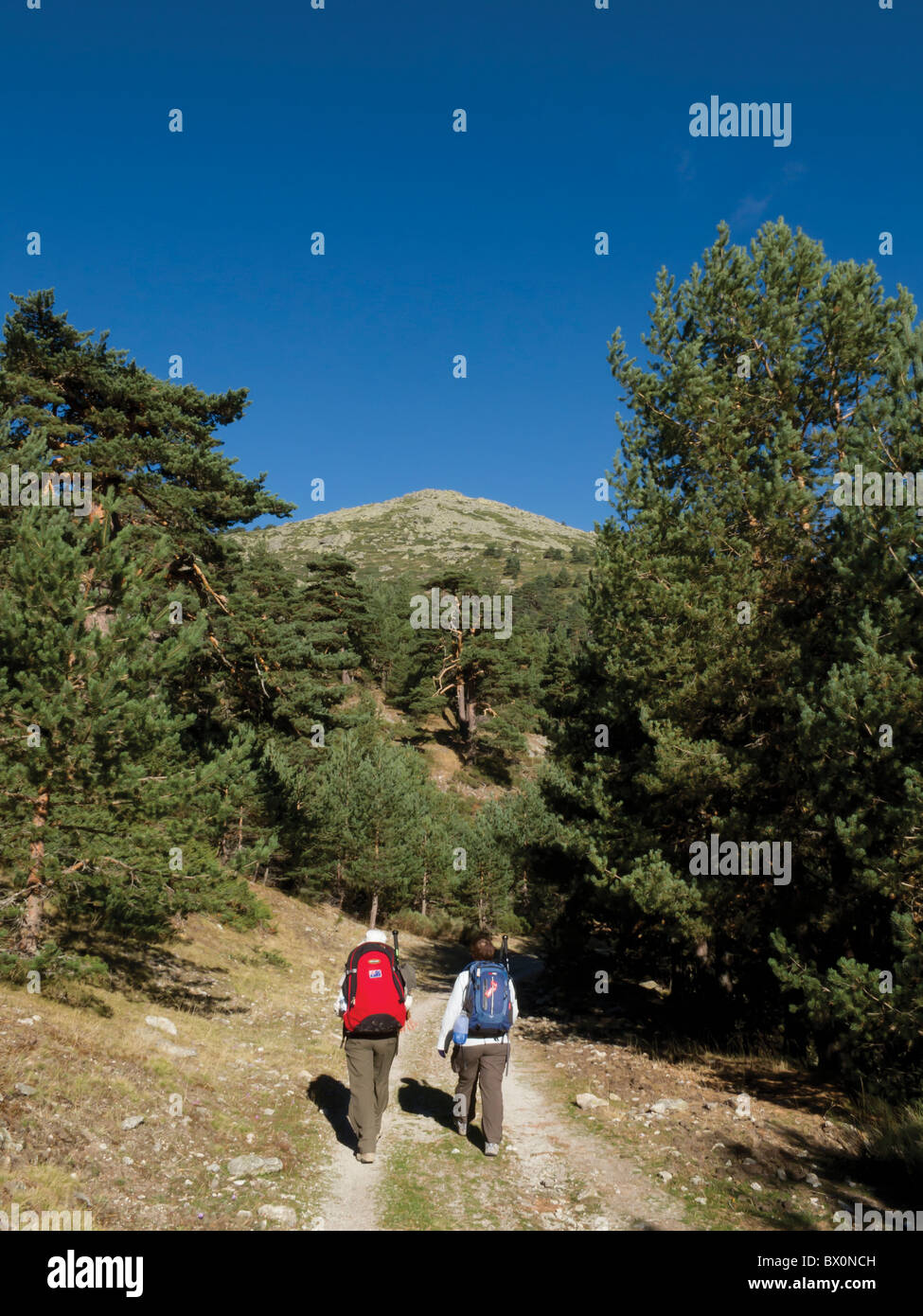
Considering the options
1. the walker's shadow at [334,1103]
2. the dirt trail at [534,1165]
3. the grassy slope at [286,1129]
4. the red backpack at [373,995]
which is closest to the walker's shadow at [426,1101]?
the dirt trail at [534,1165]

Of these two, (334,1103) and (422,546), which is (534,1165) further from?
(422,546)

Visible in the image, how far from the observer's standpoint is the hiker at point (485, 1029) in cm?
689

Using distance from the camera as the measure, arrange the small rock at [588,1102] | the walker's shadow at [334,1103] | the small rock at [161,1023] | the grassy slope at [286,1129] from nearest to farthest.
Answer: the grassy slope at [286,1129]
the walker's shadow at [334,1103]
the small rock at [588,1102]
the small rock at [161,1023]

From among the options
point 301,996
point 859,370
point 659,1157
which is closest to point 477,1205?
point 659,1157

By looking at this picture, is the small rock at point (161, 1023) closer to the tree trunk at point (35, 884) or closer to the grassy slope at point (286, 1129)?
the grassy slope at point (286, 1129)

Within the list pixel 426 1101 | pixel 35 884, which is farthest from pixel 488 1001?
pixel 35 884

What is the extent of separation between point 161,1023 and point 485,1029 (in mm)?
5587

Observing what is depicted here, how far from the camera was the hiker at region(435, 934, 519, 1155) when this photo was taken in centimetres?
689

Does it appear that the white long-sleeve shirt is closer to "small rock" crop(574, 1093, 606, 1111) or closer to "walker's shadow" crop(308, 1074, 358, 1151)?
"walker's shadow" crop(308, 1074, 358, 1151)

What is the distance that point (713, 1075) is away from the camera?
9.77 metres

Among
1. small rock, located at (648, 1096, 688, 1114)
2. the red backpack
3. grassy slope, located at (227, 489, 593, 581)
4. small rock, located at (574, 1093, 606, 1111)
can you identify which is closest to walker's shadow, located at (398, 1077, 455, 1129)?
small rock, located at (574, 1093, 606, 1111)

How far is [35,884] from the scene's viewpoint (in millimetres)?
8961

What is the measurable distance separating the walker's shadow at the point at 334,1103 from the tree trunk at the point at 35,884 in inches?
168
